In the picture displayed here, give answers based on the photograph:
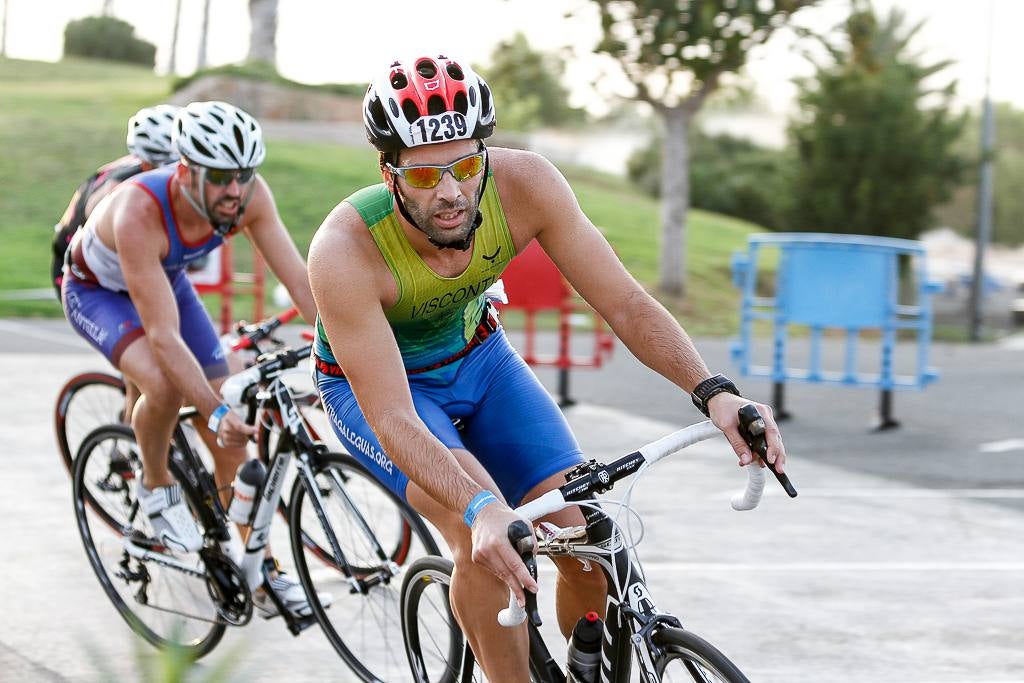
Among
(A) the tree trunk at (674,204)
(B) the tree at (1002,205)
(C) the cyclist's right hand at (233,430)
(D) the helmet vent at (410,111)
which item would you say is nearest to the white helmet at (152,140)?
(C) the cyclist's right hand at (233,430)

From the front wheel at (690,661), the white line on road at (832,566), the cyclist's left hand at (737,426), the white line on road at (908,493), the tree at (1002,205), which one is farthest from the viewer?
the tree at (1002,205)

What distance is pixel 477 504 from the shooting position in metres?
3.08

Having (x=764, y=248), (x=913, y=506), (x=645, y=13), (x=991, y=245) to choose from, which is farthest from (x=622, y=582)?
(x=991, y=245)

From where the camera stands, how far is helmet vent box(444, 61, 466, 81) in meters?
3.55

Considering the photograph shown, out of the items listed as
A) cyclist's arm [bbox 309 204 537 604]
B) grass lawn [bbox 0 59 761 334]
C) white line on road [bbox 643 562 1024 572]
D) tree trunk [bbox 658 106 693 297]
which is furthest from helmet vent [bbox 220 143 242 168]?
tree trunk [bbox 658 106 693 297]

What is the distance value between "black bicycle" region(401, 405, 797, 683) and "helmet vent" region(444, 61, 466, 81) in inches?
40.5

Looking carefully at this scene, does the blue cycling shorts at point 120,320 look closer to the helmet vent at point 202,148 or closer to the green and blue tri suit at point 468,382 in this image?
the helmet vent at point 202,148

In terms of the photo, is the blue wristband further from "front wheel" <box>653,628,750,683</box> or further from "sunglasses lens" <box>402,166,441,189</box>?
"sunglasses lens" <box>402,166,441,189</box>

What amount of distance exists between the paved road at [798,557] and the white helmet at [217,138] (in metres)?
1.80

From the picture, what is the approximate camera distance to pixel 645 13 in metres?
21.2

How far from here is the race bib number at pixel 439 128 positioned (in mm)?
3410

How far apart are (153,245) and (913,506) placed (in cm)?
480

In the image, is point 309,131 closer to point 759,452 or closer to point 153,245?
point 153,245

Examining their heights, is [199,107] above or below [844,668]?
above
